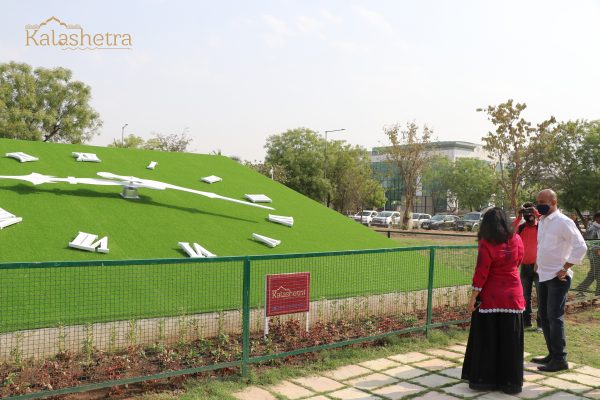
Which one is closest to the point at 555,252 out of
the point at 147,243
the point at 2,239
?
the point at 147,243

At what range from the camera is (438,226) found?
39.8 meters

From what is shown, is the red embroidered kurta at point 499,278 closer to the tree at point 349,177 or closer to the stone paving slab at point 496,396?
the stone paving slab at point 496,396

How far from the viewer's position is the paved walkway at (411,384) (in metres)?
4.73

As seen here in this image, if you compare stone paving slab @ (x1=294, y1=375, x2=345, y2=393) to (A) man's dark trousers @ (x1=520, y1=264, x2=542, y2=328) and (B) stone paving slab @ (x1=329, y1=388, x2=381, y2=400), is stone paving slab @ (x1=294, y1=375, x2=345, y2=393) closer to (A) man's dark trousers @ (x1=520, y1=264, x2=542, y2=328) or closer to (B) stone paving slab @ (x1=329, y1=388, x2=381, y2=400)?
(B) stone paving slab @ (x1=329, y1=388, x2=381, y2=400)

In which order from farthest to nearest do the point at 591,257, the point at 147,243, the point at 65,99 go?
1. the point at 65,99
2. the point at 591,257
3. the point at 147,243

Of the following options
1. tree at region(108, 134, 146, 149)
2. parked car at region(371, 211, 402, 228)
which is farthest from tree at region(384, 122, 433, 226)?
tree at region(108, 134, 146, 149)

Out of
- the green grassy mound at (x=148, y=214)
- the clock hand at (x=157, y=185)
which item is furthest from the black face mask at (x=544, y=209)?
the clock hand at (x=157, y=185)

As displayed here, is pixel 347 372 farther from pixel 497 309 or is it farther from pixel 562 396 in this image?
pixel 562 396

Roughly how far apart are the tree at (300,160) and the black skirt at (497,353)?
44304mm

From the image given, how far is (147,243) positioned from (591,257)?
7.69m

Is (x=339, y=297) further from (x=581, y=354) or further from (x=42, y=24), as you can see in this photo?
(x=42, y=24)

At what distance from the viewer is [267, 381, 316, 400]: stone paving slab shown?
15.3 ft

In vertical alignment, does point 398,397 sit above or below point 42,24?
below

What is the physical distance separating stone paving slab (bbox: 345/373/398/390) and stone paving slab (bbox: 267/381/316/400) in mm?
495
